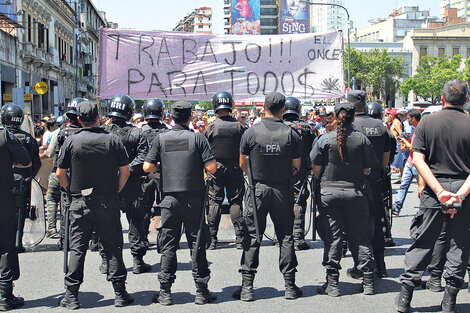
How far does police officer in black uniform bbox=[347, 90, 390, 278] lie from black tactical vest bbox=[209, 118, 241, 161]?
1762 mm

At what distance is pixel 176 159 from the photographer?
17.5 feet

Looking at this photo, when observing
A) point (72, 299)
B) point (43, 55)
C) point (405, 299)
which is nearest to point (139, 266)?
point (72, 299)

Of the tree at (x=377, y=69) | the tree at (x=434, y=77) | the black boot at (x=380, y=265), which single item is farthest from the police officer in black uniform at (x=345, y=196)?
the tree at (x=377, y=69)

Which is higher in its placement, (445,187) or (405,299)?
(445,187)

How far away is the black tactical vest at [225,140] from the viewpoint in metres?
7.38

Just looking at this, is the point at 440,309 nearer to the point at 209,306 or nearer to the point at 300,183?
the point at 209,306

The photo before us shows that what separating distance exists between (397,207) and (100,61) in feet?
19.1

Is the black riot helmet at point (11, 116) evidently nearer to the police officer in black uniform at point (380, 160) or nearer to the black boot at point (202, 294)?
the black boot at point (202, 294)

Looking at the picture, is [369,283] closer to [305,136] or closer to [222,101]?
[305,136]

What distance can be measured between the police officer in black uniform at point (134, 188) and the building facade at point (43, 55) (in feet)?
59.3

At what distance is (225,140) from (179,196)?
2228mm

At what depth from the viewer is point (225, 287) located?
5.80 m

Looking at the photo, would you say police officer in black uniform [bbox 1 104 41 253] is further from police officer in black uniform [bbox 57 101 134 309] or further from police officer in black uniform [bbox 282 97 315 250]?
police officer in black uniform [bbox 282 97 315 250]

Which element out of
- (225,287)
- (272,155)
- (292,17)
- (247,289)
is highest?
(292,17)
